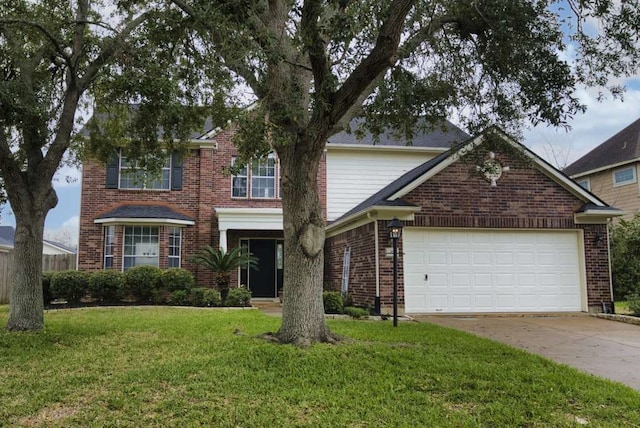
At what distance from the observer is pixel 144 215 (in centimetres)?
1661

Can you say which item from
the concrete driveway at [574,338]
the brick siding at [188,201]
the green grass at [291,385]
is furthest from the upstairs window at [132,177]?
the concrete driveway at [574,338]

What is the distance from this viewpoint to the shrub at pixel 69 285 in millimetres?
14234

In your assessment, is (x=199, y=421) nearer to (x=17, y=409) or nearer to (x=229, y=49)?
(x=17, y=409)

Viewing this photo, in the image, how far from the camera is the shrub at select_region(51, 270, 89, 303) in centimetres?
1423

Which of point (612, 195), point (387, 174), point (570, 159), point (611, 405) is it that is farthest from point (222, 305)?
point (570, 159)

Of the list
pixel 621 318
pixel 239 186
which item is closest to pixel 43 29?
pixel 239 186

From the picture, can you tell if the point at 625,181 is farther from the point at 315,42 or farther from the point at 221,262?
the point at 315,42

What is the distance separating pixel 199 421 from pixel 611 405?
3941 mm

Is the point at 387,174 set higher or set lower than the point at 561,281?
higher

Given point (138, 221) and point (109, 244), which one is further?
point (109, 244)

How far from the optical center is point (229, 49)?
6910 mm

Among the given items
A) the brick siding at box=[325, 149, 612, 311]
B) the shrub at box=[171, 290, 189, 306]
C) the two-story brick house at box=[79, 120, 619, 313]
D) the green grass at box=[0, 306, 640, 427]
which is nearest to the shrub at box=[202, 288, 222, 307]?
the shrub at box=[171, 290, 189, 306]

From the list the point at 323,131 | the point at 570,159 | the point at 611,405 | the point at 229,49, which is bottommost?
the point at 611,405

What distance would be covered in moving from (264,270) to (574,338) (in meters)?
12.0
